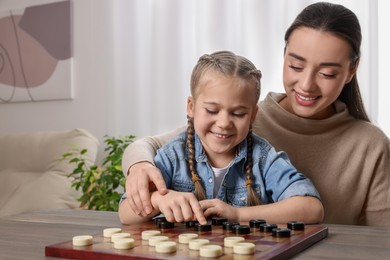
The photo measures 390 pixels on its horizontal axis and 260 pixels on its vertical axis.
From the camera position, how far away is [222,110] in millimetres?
1224

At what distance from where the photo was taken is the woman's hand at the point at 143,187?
1.11 m

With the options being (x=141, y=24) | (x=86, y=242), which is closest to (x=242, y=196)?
(x=86, y=242)

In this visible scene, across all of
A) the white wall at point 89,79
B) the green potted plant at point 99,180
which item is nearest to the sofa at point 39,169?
the green potted plant at point 99,180

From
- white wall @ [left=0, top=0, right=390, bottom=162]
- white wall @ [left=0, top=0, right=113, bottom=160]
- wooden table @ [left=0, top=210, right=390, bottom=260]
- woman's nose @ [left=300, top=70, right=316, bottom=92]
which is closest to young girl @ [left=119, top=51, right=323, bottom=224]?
wooden table @ [left=0, top=210, right=390, bottom=260]

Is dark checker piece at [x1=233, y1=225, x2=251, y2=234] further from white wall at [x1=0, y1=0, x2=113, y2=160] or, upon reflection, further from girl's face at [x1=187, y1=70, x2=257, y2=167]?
white wall at [x1=0, y1=0, x2=113, y2=160]

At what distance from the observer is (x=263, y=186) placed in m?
1.29

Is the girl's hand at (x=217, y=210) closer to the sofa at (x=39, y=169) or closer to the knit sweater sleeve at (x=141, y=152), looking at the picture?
the knit sweater sleeve at (x=141, y=152)

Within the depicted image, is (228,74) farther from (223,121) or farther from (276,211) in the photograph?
(276,211)

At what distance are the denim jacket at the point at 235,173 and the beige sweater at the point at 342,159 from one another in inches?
8.8

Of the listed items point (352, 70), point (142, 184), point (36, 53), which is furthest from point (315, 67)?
point (36, 53)

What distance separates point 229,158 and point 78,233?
0.47m

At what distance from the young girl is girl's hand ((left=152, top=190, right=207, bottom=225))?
0.26ft

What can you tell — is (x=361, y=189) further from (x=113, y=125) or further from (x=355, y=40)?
(x=113, y=125)

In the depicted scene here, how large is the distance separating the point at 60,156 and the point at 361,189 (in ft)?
7.11
